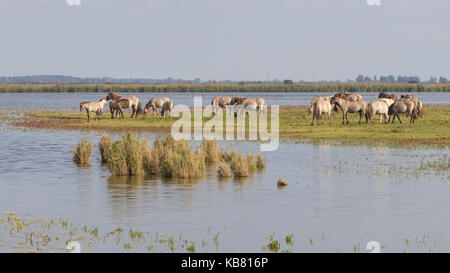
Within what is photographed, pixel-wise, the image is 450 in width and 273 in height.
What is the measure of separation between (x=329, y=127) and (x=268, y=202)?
881 inches

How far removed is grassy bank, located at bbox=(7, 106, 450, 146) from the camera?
32906mm

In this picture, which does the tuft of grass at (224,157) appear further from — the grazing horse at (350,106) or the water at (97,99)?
the water at (97,99)

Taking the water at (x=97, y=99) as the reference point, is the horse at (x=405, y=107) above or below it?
above

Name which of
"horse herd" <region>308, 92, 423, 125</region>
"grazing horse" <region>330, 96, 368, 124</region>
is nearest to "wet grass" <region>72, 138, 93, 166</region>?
"horse herd" <region>308, 92, 423, 125</region>

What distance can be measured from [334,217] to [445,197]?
3841mm

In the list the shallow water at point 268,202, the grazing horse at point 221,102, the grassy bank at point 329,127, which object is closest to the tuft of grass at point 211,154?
the shallow water at point 268,202

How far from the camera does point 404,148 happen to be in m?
28.6

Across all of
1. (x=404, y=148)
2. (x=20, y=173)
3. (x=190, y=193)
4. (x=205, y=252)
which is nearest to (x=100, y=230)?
(x=205, y=252)

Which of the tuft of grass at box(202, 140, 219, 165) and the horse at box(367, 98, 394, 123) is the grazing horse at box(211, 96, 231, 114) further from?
the tuft of grass at box(202, 140, 219, 165)

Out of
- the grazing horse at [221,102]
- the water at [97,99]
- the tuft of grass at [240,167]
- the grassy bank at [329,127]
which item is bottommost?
the water at [97,99]

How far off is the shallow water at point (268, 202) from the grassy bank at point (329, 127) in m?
7.46

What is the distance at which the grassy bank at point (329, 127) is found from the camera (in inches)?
1296

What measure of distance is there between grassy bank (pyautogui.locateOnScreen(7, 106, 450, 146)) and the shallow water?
7460mm
